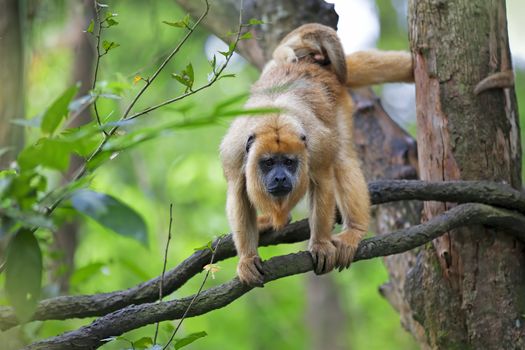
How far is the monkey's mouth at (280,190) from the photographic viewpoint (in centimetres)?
383

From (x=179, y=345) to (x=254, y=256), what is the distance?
107 cm

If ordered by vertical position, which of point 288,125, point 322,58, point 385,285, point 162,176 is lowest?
point 385,285

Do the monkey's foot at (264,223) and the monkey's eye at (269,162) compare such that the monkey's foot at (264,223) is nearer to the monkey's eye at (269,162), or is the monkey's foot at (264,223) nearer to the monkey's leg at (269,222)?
the monkey's leg at (269,222)

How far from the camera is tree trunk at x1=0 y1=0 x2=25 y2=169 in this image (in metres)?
1.80

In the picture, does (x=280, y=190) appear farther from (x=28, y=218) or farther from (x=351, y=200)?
(x=28, y=218)

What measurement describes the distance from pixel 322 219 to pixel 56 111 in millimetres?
2387

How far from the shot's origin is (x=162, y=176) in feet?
43.8

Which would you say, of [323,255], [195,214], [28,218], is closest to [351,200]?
[323,255]

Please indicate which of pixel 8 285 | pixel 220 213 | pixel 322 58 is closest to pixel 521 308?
pixel 322 58

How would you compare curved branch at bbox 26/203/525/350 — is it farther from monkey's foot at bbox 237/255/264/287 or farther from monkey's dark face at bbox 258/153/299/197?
monkey's dark face at bbox 258/153/299/197

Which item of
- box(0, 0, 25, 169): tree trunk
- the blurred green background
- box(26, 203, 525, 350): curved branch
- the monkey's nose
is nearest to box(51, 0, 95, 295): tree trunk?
the blurred green background

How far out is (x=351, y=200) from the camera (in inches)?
167

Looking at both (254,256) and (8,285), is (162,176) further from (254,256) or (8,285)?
(8,285)

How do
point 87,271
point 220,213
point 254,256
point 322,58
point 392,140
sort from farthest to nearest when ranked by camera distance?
point 220,213
point 392,140
point 322,58
point 87,271
point 254,256
